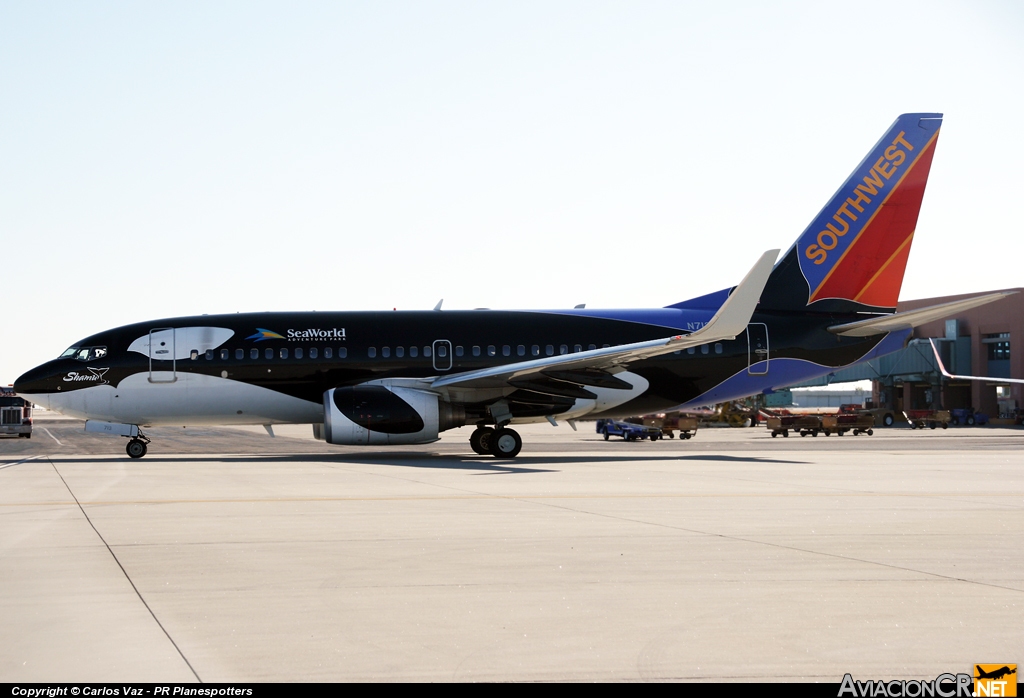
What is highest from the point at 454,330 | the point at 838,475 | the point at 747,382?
the point at 454,330

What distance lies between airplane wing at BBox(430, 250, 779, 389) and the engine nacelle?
1.02 m

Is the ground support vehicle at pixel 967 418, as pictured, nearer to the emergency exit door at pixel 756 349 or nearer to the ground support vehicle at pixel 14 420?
the emergency exit door at pixel 756 349

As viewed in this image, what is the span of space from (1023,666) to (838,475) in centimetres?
1492

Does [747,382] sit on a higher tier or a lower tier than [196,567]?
higher

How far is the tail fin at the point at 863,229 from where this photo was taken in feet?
94.9

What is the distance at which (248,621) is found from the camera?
6.46 metres

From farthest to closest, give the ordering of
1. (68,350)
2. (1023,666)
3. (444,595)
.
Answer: (68,350), (444,595), (1023,666)

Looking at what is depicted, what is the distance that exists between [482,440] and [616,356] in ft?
17.9

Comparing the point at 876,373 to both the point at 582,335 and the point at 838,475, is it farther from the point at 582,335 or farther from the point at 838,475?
the point at 838,475

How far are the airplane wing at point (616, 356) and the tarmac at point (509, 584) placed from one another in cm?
633

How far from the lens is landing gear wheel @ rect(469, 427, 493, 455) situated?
27188 millimetres

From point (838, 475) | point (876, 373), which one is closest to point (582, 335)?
point (838, 475)

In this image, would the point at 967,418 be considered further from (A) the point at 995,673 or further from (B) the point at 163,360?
(A) the point at 995,673

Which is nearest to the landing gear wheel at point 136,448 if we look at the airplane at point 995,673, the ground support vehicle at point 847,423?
the airplane at point 995,673
